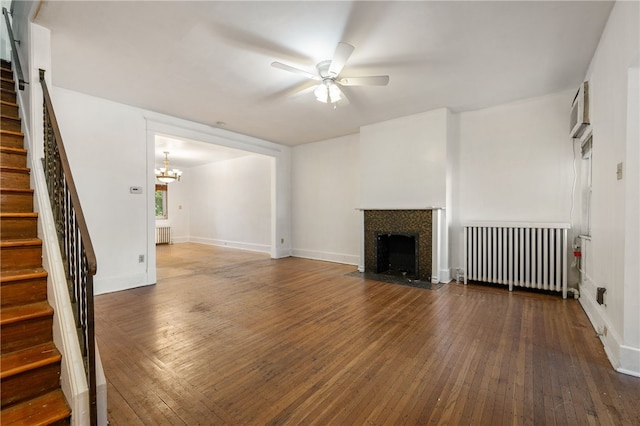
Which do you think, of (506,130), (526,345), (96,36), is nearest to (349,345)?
(526,345)

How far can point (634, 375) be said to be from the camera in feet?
6.24

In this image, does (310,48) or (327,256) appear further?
(327,256)

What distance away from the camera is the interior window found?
9844 mm

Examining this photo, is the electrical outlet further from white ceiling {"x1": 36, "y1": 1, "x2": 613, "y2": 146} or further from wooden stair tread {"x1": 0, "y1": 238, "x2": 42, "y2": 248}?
wooden stair tread {"x1": 0, "y1": 238, "x2": 42, "y2": 248}

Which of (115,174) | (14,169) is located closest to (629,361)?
(14,169)

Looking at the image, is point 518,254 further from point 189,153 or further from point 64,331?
point 189,153

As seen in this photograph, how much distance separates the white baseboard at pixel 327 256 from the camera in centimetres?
589

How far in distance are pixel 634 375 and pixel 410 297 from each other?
199 cm

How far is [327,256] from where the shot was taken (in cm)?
631

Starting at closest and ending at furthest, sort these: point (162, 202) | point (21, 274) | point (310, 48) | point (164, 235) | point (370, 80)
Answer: point (21, 274) < point (310, 48) < point (370, 80) < point (164, 235) < point (162, 202)

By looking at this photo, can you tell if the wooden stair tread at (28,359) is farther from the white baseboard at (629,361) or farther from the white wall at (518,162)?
the white wall at (518,162)

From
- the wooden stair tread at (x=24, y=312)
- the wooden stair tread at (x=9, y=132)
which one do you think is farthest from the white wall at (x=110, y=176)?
the wooden stair tread at (x=24, y=312)

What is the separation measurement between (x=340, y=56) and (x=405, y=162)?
2673mm

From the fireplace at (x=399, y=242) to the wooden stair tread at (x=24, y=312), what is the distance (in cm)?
426
